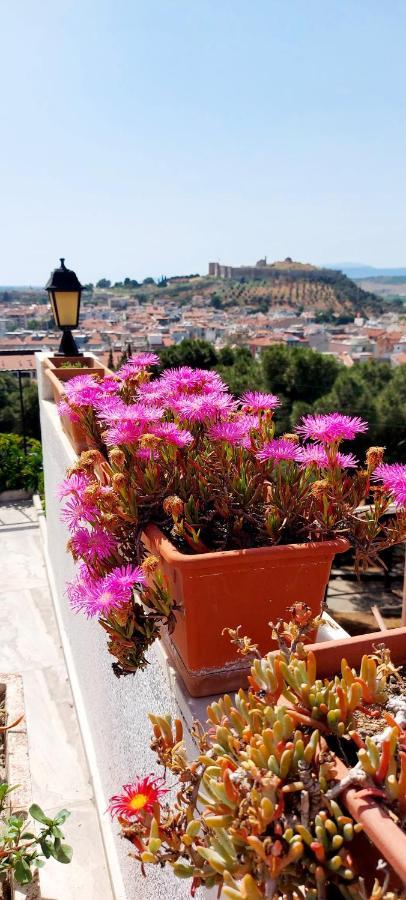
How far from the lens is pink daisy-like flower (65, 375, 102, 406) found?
52.9 inches

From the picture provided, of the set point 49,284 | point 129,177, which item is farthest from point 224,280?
point 49,284

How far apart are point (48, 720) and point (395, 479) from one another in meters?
2.17

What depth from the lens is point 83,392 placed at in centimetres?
136

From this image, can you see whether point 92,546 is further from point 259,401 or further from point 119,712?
point 119,712

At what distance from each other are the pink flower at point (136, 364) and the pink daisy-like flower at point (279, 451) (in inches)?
21.4

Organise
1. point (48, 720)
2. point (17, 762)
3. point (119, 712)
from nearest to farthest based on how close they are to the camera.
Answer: point (119, 712), point (17, 762), point (48, 720)

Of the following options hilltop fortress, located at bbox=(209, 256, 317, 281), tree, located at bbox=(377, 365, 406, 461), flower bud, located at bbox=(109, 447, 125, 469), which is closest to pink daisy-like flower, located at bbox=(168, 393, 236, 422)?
flower bud, located at bbox=(109, 447, 125, 469)

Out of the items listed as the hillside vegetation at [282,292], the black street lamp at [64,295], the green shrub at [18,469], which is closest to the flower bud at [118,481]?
the black street lamp at [64,295]

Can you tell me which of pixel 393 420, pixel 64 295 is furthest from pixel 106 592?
pixel 393 420

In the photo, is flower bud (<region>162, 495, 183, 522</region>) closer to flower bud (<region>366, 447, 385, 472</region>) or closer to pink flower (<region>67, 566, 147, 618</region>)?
pink flower (<region>67, 566, 147, 618</region>)

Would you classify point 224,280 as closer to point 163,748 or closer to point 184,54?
point 184,54

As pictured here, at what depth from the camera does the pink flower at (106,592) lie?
2.56 ft

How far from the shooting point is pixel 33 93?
1005 centimetres

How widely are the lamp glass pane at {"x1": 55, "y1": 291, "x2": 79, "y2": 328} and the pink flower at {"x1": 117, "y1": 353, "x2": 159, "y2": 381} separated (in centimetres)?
235
